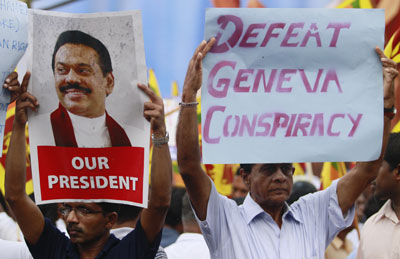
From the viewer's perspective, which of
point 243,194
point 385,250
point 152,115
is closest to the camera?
point 152,115

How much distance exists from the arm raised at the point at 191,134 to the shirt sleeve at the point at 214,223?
3.1 inches

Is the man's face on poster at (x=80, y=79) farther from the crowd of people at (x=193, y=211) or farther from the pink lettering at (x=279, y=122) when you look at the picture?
the pink lettering at (x=279, y=122)

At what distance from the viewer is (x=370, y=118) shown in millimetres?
3646

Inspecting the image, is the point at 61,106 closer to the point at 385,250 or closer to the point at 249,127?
the point at 249,127

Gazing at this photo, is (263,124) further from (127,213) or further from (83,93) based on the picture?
(127,213)

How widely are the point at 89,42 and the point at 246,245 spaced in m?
1.19

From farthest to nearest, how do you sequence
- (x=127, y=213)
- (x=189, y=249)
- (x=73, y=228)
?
(x=189, y=249)
(x=127, y=213)
(x=73, y=228)

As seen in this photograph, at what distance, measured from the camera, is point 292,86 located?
141 inches

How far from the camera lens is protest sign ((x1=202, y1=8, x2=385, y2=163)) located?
351 cm

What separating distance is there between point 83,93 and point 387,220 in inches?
75.7

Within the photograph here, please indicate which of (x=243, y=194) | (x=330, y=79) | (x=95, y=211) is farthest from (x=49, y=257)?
(x=243, y=194)

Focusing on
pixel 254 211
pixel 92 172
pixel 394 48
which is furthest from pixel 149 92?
pixel 394 48

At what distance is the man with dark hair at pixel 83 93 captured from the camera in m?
3.33

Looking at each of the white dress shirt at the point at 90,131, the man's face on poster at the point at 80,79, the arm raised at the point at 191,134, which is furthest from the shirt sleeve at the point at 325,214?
the man's face on poster at the point at 80,79
